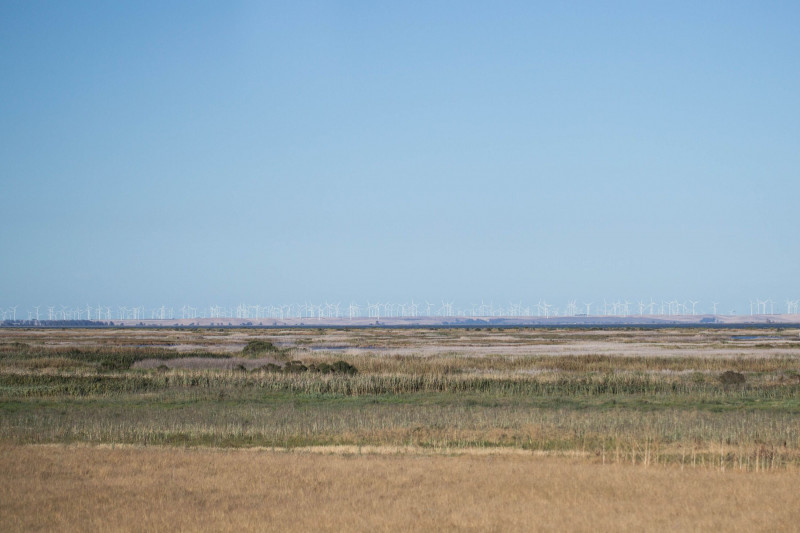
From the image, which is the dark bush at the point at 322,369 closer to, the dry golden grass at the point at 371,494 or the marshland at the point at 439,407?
the marshland at the point at 439,407

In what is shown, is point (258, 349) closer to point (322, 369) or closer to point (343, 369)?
point (322, 369)

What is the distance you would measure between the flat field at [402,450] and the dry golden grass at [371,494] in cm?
7

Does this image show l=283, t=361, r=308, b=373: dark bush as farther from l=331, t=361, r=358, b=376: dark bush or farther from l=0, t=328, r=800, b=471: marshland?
l=331, t=361, r=358, b=376: dark bush

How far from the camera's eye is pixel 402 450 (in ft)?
75.6

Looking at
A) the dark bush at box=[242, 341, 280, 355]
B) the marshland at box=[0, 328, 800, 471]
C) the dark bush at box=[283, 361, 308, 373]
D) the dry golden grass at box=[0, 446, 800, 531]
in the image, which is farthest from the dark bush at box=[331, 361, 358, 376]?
the dry golden grass at box=[0, 446, 800, 531]

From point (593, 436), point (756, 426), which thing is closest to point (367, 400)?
point (593, 436)

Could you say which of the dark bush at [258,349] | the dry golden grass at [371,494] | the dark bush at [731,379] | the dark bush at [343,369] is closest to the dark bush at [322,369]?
the dark bush at [343,369]

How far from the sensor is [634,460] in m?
20.4

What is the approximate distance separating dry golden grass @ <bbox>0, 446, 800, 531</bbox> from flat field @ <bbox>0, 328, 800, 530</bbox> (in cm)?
7

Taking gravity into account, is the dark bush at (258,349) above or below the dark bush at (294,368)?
below

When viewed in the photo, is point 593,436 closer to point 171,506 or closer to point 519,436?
point 519,436

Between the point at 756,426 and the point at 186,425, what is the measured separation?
1993 centimetres

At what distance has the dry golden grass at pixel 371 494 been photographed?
14117mm

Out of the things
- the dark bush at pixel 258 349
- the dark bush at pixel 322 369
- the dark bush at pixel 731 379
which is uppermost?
the dark bush at pixel 731 379
